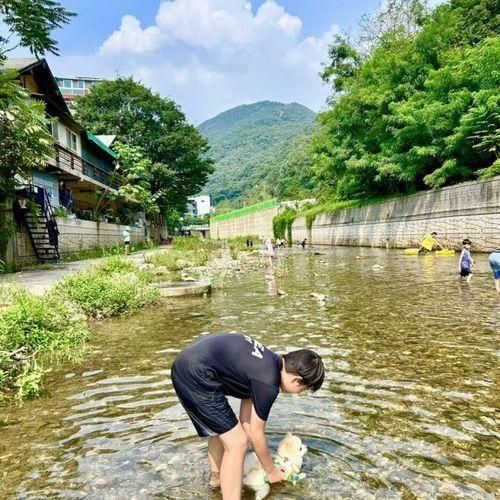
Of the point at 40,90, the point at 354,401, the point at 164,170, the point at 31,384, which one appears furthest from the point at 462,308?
the point at 164,170

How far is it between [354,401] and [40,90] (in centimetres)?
2672

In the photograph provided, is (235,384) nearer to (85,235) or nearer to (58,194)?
(85,235)

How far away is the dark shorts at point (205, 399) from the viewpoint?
3162 mm

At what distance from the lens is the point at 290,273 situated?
1873cm

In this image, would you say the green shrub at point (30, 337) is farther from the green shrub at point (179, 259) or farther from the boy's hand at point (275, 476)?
the green shrub at point (179, 259)

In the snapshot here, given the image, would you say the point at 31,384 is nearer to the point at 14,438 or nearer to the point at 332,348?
the point at 14,438

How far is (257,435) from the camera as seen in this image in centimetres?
322

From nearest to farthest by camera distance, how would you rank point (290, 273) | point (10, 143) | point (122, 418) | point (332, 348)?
point (122, 418) → point (332, 348) → point (10, 143) → point (290, 273)

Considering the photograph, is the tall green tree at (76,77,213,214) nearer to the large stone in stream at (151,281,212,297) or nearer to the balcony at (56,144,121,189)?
the balcony at (56,144,121,189)

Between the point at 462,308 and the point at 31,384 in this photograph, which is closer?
the point at 31,384

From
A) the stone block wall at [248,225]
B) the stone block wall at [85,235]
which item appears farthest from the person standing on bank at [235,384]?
the stone block wall at [248,225]

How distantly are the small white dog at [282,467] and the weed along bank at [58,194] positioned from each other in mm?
17005

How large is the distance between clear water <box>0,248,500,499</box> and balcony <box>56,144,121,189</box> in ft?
65.3

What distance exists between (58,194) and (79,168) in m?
2.79
